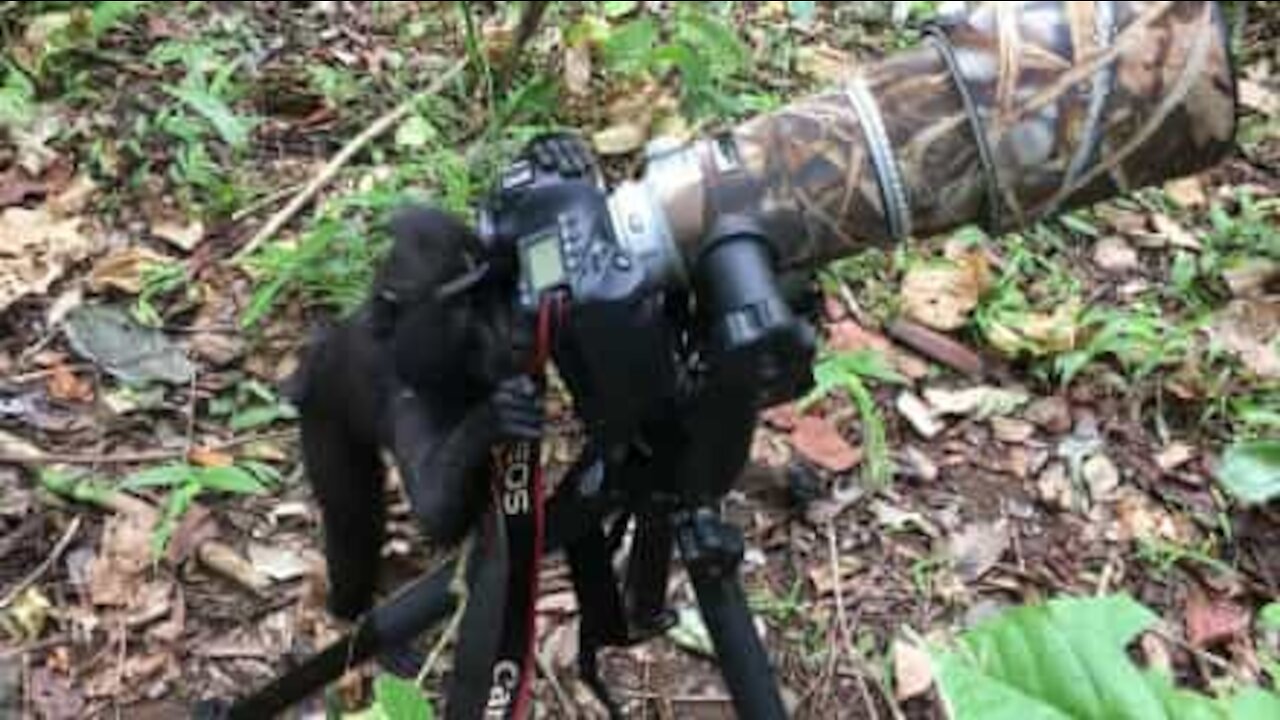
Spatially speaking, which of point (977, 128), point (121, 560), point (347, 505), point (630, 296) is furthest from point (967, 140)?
point (121, 560)

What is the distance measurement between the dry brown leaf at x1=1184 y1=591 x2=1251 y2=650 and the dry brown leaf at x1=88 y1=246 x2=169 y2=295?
2.07 meters

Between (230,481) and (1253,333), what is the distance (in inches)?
78.0

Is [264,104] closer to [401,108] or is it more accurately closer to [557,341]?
[401,108]

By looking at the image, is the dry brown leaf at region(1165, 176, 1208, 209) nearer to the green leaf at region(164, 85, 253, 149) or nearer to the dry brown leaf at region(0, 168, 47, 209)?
the green leaf at region(164, 85, 253, 149)

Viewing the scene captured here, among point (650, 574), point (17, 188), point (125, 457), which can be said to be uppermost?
point (17, 188)

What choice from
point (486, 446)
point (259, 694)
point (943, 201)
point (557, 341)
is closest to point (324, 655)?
point (259, 694)

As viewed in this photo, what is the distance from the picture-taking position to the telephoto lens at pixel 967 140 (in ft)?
5.03

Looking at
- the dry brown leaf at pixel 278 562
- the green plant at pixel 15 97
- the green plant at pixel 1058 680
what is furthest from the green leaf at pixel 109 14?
the green plant at pixel 1058 680

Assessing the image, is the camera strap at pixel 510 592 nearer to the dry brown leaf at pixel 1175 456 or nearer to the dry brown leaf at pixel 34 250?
the dry brown leaf at pixel 1175 456

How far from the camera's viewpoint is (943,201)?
1629mm

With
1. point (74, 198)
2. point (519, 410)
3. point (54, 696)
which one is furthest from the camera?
point (74, 198)

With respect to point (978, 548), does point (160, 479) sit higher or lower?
higher

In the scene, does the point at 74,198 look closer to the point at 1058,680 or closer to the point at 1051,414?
the point at 1051,414

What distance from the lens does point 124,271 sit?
3.14m
